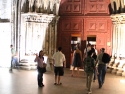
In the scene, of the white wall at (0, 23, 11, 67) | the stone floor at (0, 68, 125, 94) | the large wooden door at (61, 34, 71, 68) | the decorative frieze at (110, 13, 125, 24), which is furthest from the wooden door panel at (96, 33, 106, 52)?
the white wall at (0, 23, 11, 67)

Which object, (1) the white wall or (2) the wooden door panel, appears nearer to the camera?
(1) the white wall

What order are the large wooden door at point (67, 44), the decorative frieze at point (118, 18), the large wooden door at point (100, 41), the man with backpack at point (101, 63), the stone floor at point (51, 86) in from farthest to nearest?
the large wooden door at point (67, 44) < the large wooden door at point (100, 41) < the decorative frieze at point (118, 18) < the man with backpack at point (101, 63) < the stone floor at point (51, 86)

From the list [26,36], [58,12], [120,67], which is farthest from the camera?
[58,12]

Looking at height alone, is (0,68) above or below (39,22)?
below

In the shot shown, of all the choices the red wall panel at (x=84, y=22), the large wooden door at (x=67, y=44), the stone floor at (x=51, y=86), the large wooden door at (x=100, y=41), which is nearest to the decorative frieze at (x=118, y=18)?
the red wall panel at (x=84, y=22)

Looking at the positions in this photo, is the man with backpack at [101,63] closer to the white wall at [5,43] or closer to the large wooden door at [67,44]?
the large wooden door at [67,44]

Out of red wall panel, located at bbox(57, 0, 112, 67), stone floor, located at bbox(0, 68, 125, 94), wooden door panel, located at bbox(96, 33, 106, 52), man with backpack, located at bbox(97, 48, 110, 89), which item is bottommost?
stone floor, located at bbox(0, 68, 125, 94)

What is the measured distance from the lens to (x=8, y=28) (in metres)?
17.0

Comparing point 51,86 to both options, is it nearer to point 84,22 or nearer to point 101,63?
point 101,63

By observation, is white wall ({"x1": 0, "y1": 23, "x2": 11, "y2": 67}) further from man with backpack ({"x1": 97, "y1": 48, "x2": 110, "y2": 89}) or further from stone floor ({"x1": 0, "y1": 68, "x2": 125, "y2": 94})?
man with backpack ({"x1": 97, "y1": 48, "x2": 110, "y2": 89})

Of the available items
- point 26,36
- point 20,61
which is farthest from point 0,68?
point 26,36

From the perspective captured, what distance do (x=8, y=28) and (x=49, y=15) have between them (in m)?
2.62

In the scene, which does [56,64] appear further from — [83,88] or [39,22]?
[39,22]

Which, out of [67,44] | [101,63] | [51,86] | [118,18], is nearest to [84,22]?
[67,44]
